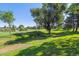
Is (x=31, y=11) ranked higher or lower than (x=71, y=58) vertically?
higher

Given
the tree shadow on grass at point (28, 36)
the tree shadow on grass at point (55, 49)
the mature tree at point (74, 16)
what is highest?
the mature tree at point (74, 16)

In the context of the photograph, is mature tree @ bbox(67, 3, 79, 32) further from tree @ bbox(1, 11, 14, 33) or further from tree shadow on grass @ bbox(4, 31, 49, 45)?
tree @ bbox(1, 11, 14, 33)

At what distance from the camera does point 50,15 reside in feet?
8.00

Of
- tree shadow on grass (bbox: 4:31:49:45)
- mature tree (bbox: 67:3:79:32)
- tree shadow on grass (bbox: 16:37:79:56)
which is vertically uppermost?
mature tree (bbox: 67:3:79:32)

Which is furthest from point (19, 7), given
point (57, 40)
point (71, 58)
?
point (71, 58)

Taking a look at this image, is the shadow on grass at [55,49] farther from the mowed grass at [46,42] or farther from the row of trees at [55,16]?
the row of trees at [55,16]

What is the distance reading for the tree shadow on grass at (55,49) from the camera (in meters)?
2.39

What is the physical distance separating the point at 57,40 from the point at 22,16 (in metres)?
0.44

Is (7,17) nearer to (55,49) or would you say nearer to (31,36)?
(31,36)

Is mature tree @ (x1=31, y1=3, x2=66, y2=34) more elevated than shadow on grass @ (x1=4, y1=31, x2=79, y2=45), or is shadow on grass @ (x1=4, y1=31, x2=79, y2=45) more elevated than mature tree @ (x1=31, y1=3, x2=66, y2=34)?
mature tree @ (x1=31, y1=3, x2=66, y2=34)

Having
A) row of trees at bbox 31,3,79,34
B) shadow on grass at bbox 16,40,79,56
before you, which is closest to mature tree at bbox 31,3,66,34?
row of trees at bbox 31,3,79,34

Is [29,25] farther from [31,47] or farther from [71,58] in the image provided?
[71,58]

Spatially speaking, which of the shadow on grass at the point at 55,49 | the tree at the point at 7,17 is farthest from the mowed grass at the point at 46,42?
the tree at the point at 7,17

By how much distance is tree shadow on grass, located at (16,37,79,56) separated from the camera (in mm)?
2387
